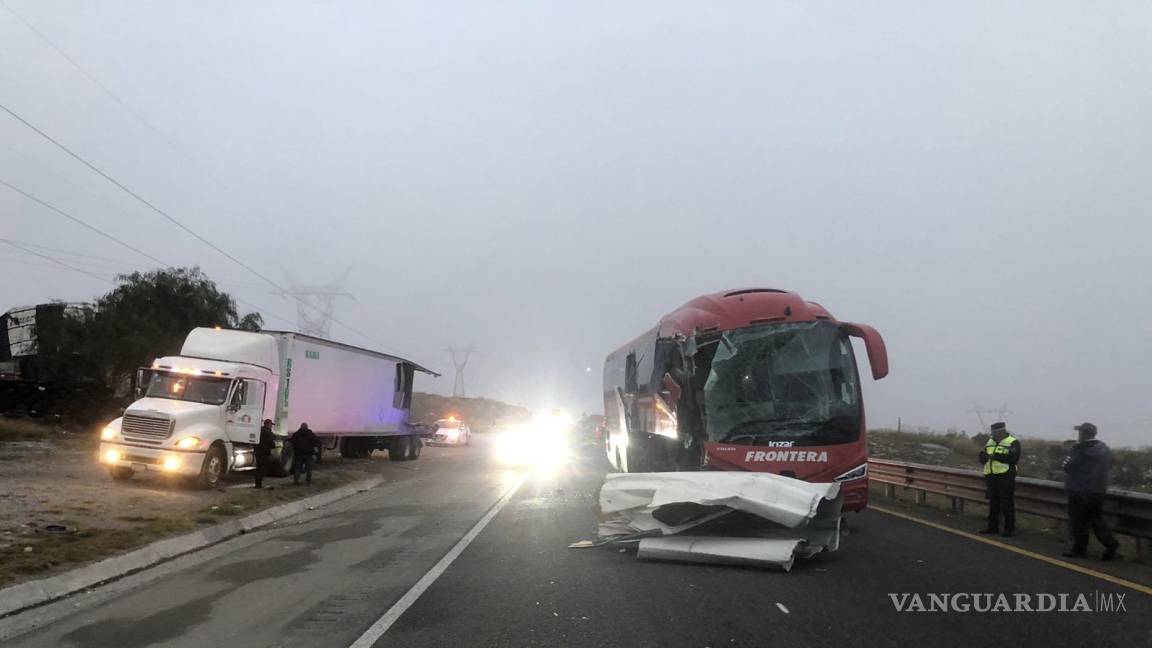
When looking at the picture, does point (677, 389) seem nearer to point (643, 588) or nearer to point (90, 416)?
point (643, 588)

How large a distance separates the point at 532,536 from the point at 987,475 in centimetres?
665

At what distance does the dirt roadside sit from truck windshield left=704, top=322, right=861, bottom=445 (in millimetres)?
8103

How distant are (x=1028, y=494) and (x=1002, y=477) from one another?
167 cm

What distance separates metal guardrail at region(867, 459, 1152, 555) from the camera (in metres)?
9.11

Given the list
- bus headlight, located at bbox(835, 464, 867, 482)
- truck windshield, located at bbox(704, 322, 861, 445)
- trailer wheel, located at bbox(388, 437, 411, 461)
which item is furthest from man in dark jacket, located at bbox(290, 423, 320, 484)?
bus headlight, located at bbox(835, 464, 867, 482)

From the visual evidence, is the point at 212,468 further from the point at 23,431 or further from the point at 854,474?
the point at 23,431

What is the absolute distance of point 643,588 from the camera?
696cm

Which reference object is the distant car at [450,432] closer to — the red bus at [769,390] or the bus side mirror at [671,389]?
the red bus at [769,390]

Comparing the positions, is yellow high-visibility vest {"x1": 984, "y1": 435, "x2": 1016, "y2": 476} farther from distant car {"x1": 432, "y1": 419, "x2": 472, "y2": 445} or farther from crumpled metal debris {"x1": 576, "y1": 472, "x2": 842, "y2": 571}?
distant car {"x1": 432, "y1": 419, "x2": 472, "y2": 445}

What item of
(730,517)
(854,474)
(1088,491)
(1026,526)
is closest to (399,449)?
(854,474)

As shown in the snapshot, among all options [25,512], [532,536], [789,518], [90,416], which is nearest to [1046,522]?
[789,518]

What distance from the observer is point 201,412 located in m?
16.4

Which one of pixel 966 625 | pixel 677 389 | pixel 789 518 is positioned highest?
pixel 677 389

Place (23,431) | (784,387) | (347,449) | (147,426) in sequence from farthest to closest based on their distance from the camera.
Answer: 1. (347,449)
2. (23,431)
3. (147,426)
4. (784,387)
